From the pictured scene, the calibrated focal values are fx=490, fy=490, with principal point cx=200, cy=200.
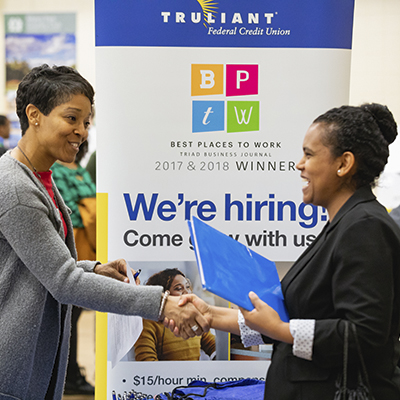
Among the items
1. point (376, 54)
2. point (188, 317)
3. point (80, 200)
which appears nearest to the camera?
point (188, 317)

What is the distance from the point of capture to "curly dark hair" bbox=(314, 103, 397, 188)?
1358 millimetres

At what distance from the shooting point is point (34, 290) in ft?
4.83

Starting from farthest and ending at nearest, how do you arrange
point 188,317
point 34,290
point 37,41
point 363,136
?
point 37,41, point 188,317, point 34,290, point 363,136

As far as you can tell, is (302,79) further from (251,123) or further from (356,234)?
(356,234)

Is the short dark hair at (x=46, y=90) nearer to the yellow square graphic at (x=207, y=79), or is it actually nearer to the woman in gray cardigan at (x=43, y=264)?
the woman in gray cardigan at (x=43, y=264)

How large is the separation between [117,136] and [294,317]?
123 cm

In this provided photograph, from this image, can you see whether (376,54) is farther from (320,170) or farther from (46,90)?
(46,90)

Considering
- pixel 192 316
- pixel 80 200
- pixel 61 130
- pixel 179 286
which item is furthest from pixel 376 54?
pixel 61 130

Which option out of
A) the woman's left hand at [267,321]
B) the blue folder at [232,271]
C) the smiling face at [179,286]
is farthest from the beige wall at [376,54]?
the woman's left hand at [267,321]

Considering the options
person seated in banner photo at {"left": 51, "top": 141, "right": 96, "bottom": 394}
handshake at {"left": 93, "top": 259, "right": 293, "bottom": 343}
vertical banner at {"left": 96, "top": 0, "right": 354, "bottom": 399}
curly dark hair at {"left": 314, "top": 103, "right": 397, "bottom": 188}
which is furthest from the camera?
person seated in banner photo at {"left": 51, "top": 141, "right": 96, "bottom": 394}

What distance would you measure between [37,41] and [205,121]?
4308mm

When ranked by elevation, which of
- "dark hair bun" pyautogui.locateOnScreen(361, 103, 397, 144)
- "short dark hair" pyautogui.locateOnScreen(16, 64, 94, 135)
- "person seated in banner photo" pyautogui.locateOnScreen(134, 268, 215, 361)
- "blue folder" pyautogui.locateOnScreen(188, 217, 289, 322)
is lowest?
"person seated in banner photo" pyautogui.locateOnScreen(134, 268, 215, 361)

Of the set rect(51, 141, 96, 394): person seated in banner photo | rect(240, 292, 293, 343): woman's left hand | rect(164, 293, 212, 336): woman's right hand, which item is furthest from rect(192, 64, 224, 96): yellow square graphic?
rect(51, 141, 96, 394): person seated in banner photo

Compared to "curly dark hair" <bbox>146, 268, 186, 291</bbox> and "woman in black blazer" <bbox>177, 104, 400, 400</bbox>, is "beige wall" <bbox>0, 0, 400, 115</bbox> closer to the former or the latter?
"curly dark hair" <bbox>146, 268, 186, 291</bbox>
